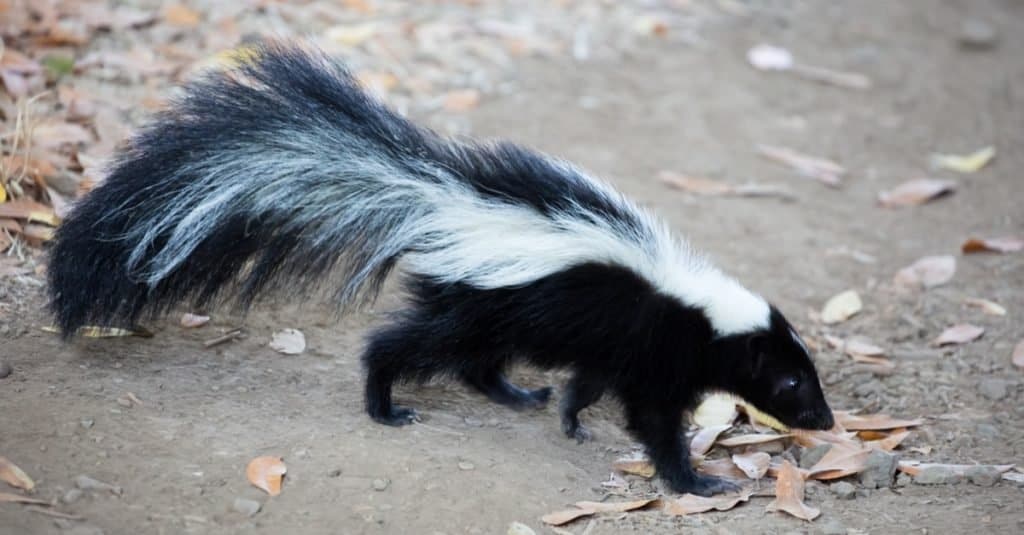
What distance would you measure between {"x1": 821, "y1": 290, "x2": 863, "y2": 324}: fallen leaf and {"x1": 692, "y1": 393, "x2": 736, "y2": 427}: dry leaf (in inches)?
47.7

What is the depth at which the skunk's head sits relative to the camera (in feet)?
16.0

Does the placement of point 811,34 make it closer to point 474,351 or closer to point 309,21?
point 309,21

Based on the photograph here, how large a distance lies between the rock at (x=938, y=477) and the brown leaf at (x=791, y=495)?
505mm

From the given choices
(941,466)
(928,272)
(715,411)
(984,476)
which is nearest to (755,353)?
(715,411)

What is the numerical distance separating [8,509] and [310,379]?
156cm

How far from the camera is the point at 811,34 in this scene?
10.5 m

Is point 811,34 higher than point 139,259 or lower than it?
lower

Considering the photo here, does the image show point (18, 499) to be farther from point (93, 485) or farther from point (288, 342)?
point (288, 342)

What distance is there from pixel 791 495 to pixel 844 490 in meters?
0.28

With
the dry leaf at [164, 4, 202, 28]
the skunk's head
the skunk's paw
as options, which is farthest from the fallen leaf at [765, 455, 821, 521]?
A: the dry leaf at [164, 4, 202, 28]

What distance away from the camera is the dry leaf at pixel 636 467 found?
16.0ft

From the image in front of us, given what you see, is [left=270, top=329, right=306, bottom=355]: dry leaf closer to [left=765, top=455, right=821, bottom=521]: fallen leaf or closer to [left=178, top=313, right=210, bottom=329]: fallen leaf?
[left=178, top=313, right=210, bottom=329]: fallen leaf

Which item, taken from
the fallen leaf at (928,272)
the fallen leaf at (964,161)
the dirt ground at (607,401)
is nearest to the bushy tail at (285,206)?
the dirt ground at (607,401)

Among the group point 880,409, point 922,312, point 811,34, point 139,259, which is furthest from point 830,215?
point 139,259
